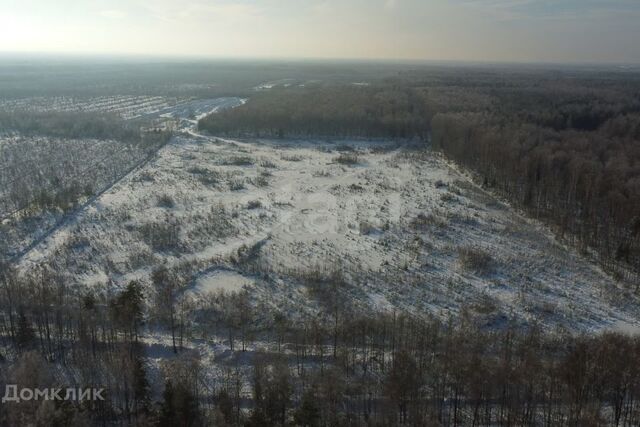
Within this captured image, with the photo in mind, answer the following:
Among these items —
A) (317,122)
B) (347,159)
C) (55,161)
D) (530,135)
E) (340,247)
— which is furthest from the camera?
(317,122)

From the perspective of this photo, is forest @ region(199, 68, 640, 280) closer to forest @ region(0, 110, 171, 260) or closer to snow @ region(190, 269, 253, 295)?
forest @ region(0, 110, 171, 260)

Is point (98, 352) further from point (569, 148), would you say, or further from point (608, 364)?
point (569, 148)

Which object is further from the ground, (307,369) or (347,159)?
(347,159)

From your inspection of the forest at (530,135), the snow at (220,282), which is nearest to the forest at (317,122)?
the forest at (530,135)

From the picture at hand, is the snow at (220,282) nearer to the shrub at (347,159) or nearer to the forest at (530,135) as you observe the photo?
the forest at (530,135)

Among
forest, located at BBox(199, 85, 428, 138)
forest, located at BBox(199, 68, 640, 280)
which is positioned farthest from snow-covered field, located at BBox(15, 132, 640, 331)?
forest, located at BBox(199, 85, 428, 138)

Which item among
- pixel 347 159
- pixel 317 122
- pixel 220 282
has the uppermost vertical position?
pixel 317 122

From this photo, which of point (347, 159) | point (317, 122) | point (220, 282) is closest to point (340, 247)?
point (220, 282)

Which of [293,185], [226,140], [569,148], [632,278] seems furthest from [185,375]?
[226,140]

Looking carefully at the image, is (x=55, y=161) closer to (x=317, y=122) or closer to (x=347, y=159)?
(x=347, y=159)
